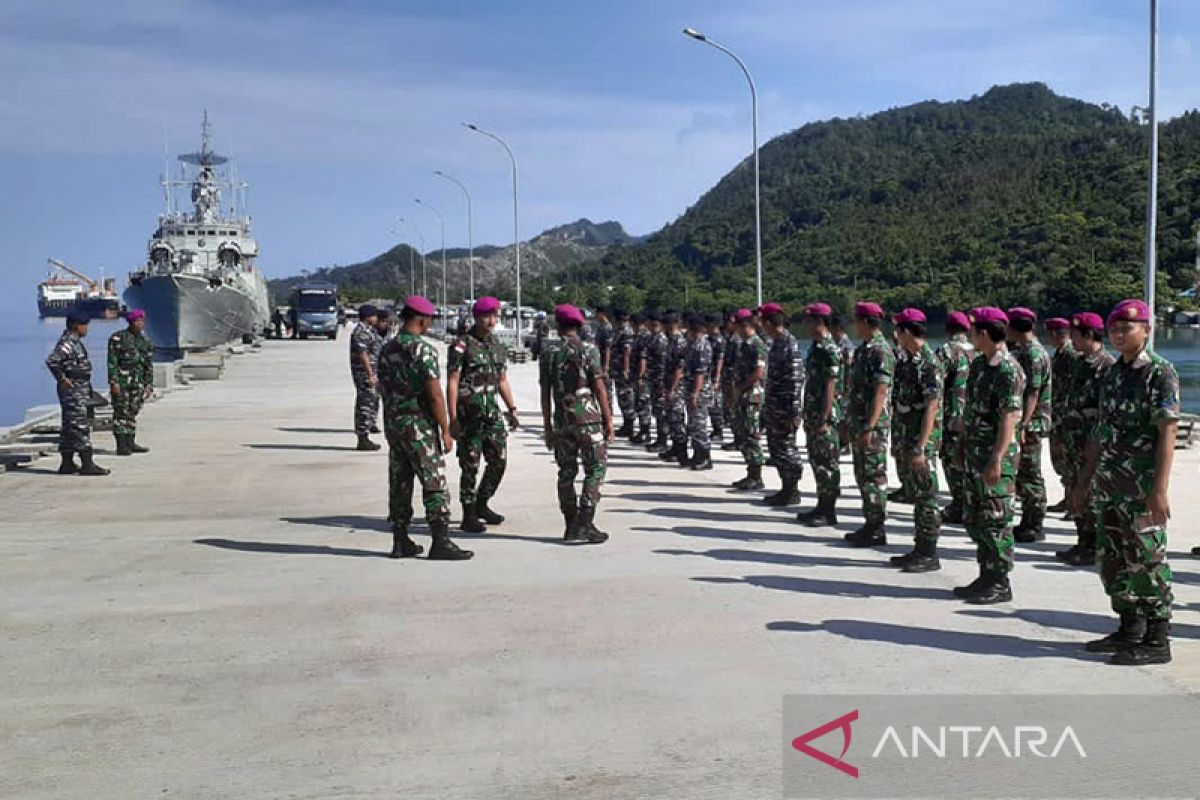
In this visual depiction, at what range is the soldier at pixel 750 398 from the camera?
10969 mm

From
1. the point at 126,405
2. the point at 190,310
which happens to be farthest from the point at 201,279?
the point at 126,405

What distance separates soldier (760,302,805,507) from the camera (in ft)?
32.3

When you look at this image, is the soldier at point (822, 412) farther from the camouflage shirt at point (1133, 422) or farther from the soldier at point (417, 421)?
the camouflage shirt at point (1133, 422)

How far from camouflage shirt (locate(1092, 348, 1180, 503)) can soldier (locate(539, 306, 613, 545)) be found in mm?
3684

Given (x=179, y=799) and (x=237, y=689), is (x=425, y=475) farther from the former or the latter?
(x=179, y=799)

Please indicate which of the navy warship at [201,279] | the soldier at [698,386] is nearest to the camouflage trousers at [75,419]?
the soldier at [698,386]

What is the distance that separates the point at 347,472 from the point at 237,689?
7.56 m

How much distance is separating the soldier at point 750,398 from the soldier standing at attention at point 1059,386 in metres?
2.65

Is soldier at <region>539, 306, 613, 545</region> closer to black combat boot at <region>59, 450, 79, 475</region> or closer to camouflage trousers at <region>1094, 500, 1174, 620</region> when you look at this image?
camouflage trousers at <region>1094, 500, 1174, 620</region>

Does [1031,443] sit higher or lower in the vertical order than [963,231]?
lower

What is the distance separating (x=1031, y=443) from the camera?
27.7 feet

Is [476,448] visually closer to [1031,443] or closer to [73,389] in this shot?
[1031,443]

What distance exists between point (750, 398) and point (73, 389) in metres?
6.94

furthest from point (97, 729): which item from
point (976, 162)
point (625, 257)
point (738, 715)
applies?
point (625, 257)
